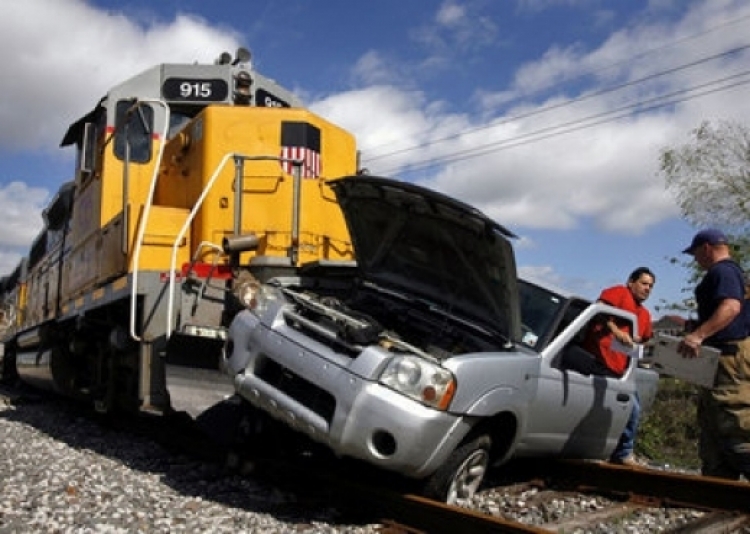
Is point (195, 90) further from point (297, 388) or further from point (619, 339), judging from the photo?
point (619, 339)

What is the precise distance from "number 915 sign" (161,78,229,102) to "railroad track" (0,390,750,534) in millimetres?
3996

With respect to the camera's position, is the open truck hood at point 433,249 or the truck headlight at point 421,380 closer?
the truck headlight at point 421,380

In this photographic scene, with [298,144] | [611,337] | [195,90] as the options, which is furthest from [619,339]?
[195,90]

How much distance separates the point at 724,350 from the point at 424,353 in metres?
2.13

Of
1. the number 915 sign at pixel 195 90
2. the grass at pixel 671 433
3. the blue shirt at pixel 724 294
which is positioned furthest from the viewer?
the grass at pixel 671 433

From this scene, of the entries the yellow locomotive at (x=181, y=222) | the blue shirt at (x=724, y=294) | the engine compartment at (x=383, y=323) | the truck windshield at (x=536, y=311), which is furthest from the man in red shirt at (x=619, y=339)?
the yellow locomotive at (x=181, y=222)

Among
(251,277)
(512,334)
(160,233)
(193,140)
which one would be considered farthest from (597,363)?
(193,140)

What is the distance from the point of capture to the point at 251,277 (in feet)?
20.7

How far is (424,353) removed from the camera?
185 inches

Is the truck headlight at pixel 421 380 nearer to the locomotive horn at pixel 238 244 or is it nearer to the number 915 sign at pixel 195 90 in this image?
the locomotive horn at pixel 238 244

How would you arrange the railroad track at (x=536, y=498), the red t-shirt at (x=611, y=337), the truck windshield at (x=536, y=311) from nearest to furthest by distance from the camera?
the railroad track at (x=536, y=498), the truck windshield at (x=536, y=311), the red t-shirt at (x=611, y=337)

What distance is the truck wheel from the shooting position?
190 inches

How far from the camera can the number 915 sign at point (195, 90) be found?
8.61 metres

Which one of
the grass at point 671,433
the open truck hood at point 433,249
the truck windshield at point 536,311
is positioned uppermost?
the open truck hood at point 433,249
